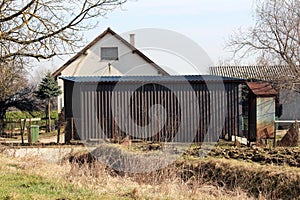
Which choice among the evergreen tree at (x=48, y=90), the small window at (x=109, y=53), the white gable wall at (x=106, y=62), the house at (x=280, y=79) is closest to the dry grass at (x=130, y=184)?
the house at (x=280, y=79)

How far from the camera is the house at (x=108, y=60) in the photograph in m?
33.8

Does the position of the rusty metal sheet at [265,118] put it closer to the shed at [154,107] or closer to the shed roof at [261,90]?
the shed roof at [261,90]

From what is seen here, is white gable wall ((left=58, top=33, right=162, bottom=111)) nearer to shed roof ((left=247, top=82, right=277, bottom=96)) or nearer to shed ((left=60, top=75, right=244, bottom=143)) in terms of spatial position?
shed ((left=60, top=75, right=244, bottom=143))

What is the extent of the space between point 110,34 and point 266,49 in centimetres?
1141

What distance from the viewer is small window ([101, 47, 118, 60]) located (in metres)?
34.2

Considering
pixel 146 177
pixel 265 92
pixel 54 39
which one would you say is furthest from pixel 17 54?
pixel 265 92

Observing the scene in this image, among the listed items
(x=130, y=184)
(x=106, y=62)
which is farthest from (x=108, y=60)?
(x=130, y=184)

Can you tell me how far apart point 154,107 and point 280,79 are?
998 centimetres

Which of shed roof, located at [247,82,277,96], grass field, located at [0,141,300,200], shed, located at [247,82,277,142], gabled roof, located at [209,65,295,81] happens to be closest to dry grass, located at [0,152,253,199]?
grass field, located at [0,141,300,200]

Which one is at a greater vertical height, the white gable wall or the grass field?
the white gable wall

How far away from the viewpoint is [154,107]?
1997 cm

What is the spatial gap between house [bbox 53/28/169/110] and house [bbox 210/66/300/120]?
815cm

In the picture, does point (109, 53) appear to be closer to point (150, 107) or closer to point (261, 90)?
point (150, 107)

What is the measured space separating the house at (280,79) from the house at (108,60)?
8.15 meters
